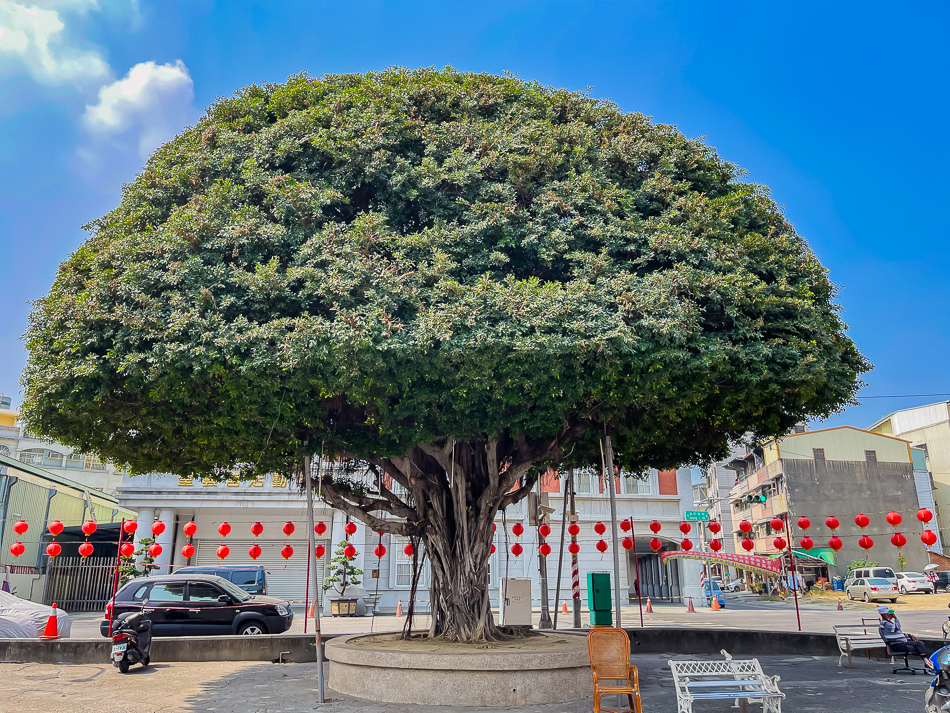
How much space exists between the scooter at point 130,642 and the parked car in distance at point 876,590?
98.4 feet

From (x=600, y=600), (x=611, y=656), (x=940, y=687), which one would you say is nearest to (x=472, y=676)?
(x=611, y=656)

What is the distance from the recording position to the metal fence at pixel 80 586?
2455cm

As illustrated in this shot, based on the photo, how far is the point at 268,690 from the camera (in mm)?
10078

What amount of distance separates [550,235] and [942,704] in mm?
6500

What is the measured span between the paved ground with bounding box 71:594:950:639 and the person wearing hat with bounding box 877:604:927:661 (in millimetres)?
6879

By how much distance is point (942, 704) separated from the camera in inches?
268

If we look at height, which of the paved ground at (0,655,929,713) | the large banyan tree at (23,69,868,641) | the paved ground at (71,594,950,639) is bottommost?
the paved ground at (71,594,950,639)

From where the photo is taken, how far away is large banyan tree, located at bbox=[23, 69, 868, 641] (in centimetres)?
789

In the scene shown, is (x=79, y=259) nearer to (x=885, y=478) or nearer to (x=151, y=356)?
(x=151, y=356)

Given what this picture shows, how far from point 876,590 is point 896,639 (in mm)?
22777

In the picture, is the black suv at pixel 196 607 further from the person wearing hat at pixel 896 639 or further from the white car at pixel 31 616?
the person wearing hat at pixel 896 639

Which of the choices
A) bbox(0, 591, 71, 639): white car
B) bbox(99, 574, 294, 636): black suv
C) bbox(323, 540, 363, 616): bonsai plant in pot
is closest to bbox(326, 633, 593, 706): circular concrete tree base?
bbox(99, 574, 294, 636): black suv

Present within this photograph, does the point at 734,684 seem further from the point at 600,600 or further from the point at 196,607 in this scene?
the point at 196,607

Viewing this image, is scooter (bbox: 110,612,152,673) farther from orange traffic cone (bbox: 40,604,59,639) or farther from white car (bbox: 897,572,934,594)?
white car (bbox: 897,572,934,594)
